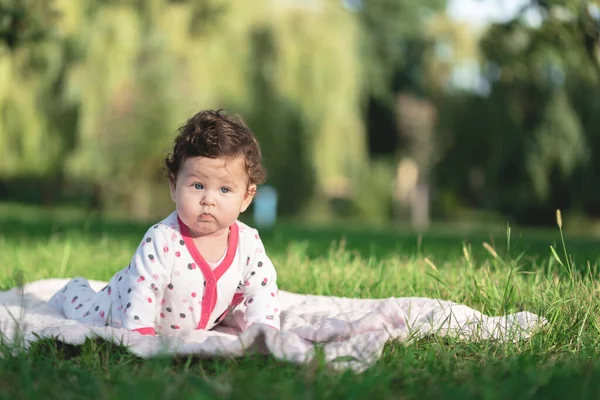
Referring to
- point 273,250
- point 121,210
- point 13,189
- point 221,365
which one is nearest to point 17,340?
point 221,365

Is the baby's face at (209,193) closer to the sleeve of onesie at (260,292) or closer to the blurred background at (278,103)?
the sleeve of onesie at (260,292)

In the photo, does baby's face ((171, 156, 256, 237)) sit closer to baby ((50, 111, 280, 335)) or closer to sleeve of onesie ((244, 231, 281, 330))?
baby ((50, 111, 280, 335))

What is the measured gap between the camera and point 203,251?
277 centimetres

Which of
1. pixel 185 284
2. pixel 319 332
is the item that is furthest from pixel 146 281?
pixel 319 332

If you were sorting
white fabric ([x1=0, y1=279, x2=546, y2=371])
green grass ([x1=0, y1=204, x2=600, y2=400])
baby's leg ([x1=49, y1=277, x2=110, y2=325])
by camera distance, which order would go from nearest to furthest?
green grass ([x1=0, y1=204, x2=600, y2=400]) < white fabric ([x1=0, y1=279, x2=546, y2=371]) < baby's leg ([x1=49, y1=277, x2=110, y2=325])

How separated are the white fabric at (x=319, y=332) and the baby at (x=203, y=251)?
0.15m

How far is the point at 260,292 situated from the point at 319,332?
0.47 metres

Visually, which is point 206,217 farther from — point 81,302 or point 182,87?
point 182,87

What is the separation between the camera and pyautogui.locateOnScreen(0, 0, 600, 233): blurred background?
9.77 meters

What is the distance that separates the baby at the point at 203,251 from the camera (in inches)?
104

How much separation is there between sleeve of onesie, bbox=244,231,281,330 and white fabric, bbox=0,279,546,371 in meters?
Result: 0.13

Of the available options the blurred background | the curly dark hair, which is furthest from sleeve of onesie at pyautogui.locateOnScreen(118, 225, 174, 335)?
the blurred background

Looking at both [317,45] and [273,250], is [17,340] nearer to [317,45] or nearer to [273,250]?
[273,250]

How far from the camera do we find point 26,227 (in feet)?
26.0
